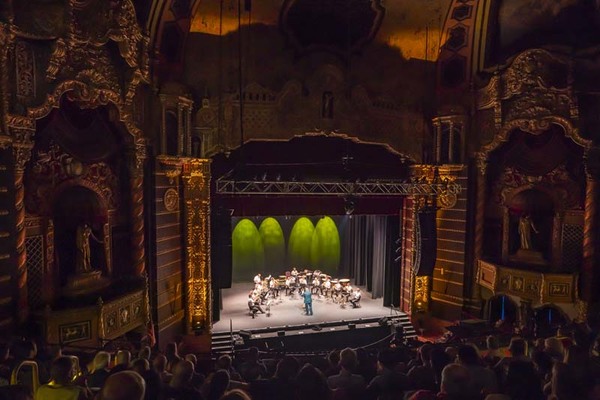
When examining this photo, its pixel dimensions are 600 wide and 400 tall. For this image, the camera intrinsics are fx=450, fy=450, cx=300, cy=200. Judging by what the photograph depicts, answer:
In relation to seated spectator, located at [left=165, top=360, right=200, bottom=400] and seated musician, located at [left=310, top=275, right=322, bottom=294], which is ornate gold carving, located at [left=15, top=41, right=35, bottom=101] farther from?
seated musician, located at [left=310, top=275, right=322, bottom=294]

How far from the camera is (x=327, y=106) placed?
1296 cm

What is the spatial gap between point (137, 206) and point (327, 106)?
5.92m

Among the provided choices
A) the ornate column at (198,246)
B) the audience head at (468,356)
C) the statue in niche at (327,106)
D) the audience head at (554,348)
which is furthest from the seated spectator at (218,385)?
the statue in niche at (327,106)

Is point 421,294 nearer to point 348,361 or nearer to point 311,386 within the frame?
point 348,361

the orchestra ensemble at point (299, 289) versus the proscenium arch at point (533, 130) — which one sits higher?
the proscenium arch at point (533, 130)

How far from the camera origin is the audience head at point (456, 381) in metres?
3.65

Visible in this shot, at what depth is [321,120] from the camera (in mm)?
13000

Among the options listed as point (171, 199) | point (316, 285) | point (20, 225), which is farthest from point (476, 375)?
point (316, 285)

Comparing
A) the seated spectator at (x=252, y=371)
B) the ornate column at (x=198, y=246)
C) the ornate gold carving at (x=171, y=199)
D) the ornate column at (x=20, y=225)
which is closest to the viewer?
the seated spectator at (x=252, y=371)

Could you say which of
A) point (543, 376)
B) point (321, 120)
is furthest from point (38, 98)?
point (543, 376)

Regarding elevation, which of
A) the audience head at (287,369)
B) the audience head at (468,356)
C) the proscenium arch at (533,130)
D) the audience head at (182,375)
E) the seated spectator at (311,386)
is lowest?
the audience head at (287,369)

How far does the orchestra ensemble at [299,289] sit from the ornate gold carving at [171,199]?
14.6 ft

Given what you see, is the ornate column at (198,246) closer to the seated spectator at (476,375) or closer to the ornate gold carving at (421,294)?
the ornate gold carving at (421,294)

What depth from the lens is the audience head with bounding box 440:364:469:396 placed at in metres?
3.65
